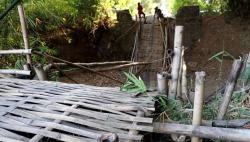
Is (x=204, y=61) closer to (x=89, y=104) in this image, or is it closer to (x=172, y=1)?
(x=172, y=1)

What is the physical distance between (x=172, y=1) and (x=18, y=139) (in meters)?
9.58

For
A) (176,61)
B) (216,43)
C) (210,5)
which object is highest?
(210,5)

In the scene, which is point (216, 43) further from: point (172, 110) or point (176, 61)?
point (172, 110)

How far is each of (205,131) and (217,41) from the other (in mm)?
7224

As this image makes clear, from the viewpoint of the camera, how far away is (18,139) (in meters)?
1.83

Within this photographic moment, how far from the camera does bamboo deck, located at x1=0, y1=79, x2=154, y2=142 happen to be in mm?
1854

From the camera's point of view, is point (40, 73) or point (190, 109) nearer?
point (190, 109)

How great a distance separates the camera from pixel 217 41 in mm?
8867

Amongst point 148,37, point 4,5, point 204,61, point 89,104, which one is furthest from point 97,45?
point 89,104

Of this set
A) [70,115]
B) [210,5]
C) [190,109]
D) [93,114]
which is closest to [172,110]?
[190,109]

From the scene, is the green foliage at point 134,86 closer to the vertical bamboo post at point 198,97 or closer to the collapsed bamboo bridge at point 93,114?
the collapsed bamboo bridge at point 93,114

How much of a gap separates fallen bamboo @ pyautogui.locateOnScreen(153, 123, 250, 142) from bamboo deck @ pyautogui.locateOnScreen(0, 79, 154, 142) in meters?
0.12

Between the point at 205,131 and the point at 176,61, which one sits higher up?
the point at 176,61

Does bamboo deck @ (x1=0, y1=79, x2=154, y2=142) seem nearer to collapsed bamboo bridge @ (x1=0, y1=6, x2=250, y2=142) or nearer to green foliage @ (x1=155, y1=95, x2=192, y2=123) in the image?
collapsed bamboo bridge @ (x1=0, y1=6, x2=250, y2=142)
